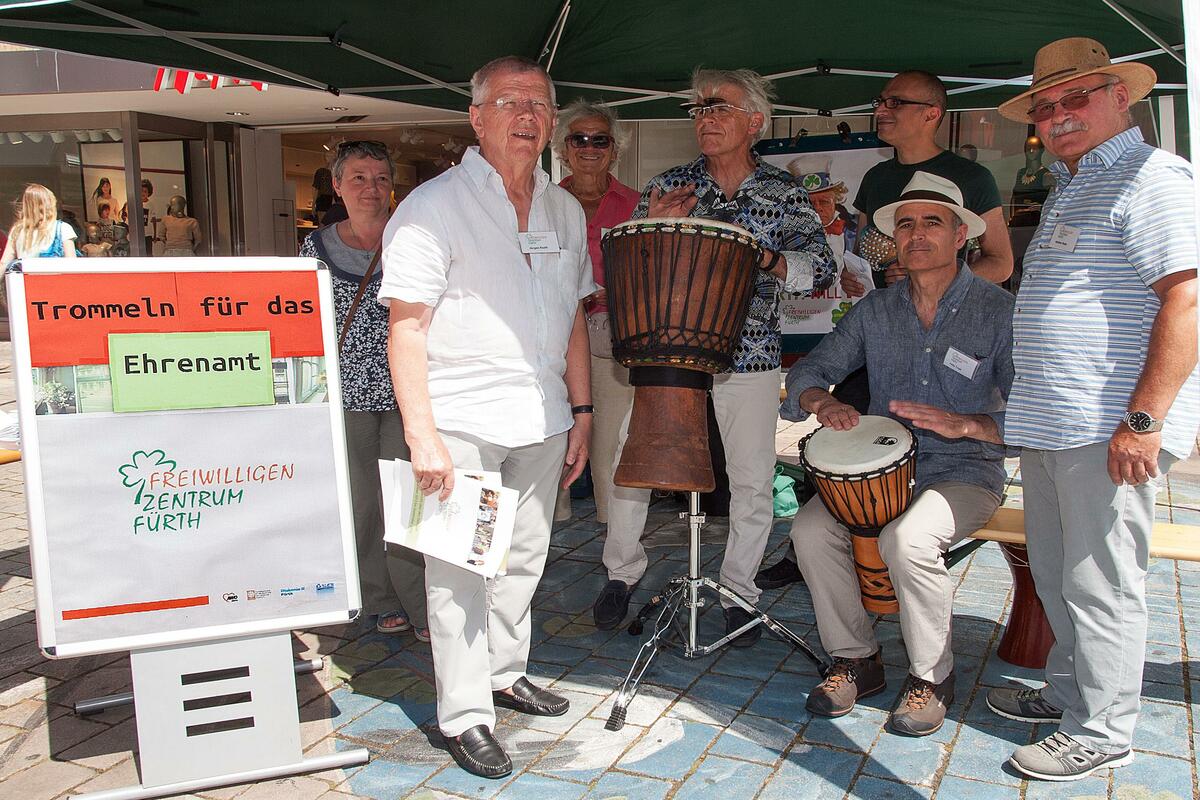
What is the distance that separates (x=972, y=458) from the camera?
3326 millimetres

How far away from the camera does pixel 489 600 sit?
314cm

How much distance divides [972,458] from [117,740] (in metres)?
2.89

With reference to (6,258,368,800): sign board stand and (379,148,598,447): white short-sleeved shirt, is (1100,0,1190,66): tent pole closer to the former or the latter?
(379,148,598,447): white short-sleeved shirt

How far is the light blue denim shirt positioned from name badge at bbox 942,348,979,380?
0.01 m

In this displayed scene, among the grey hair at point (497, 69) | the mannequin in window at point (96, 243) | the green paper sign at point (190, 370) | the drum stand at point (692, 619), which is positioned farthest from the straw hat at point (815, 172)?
the mannequin in window at point (96, 243)

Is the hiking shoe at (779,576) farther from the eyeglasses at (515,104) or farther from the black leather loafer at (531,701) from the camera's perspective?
the eyeglasses at (515,104)

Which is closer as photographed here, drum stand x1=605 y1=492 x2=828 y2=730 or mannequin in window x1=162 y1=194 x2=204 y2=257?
drum stand x1=605 y1=492 x2=828 y2=730

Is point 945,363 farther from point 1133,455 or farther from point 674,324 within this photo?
point 674,324

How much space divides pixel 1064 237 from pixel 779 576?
2.23 m

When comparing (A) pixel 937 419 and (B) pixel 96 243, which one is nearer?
(A) pixel 937 419

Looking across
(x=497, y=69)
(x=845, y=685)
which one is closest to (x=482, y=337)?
(x=497, y=69)

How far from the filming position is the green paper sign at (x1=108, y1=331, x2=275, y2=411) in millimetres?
2621

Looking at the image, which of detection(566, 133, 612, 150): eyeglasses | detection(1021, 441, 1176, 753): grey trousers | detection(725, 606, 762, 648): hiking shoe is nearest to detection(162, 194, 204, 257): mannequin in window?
detection(566, 133, 612, 150): eyeglasses

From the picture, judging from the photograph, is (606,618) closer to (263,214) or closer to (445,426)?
(445,426)
